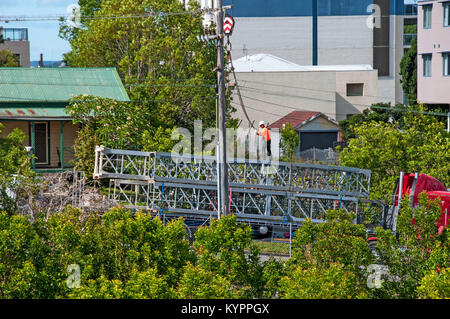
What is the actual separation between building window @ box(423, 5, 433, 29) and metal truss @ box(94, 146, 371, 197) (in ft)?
80.4

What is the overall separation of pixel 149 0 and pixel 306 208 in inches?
749

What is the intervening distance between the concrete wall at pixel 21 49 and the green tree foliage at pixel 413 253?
226 feet

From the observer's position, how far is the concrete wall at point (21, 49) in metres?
76.5

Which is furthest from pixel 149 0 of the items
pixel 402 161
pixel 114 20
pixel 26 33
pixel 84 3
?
pixel 26 33

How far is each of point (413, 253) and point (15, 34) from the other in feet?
239

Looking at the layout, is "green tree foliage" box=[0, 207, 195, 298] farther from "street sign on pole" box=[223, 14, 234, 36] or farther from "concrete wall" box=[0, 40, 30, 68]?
"concrete wall" box=[0, 40, 30, 68]

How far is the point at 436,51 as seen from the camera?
145ft

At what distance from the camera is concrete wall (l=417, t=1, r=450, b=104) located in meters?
43.6

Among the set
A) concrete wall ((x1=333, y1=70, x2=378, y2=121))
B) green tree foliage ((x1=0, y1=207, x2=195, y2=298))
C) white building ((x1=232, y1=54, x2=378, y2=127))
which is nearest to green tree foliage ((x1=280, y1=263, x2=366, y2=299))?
green tree foliage ((x1=0, y1=207, x2=195, y2=298))

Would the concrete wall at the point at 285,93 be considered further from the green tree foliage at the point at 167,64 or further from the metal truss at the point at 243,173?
the metal truss at the point at 243,173

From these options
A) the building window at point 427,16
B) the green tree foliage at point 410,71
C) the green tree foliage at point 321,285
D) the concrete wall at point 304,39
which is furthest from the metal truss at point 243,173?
the concrete wall at point 304,39

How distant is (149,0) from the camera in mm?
38219

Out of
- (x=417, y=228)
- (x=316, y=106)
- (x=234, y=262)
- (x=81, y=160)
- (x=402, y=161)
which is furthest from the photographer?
(x=316, y=106)
